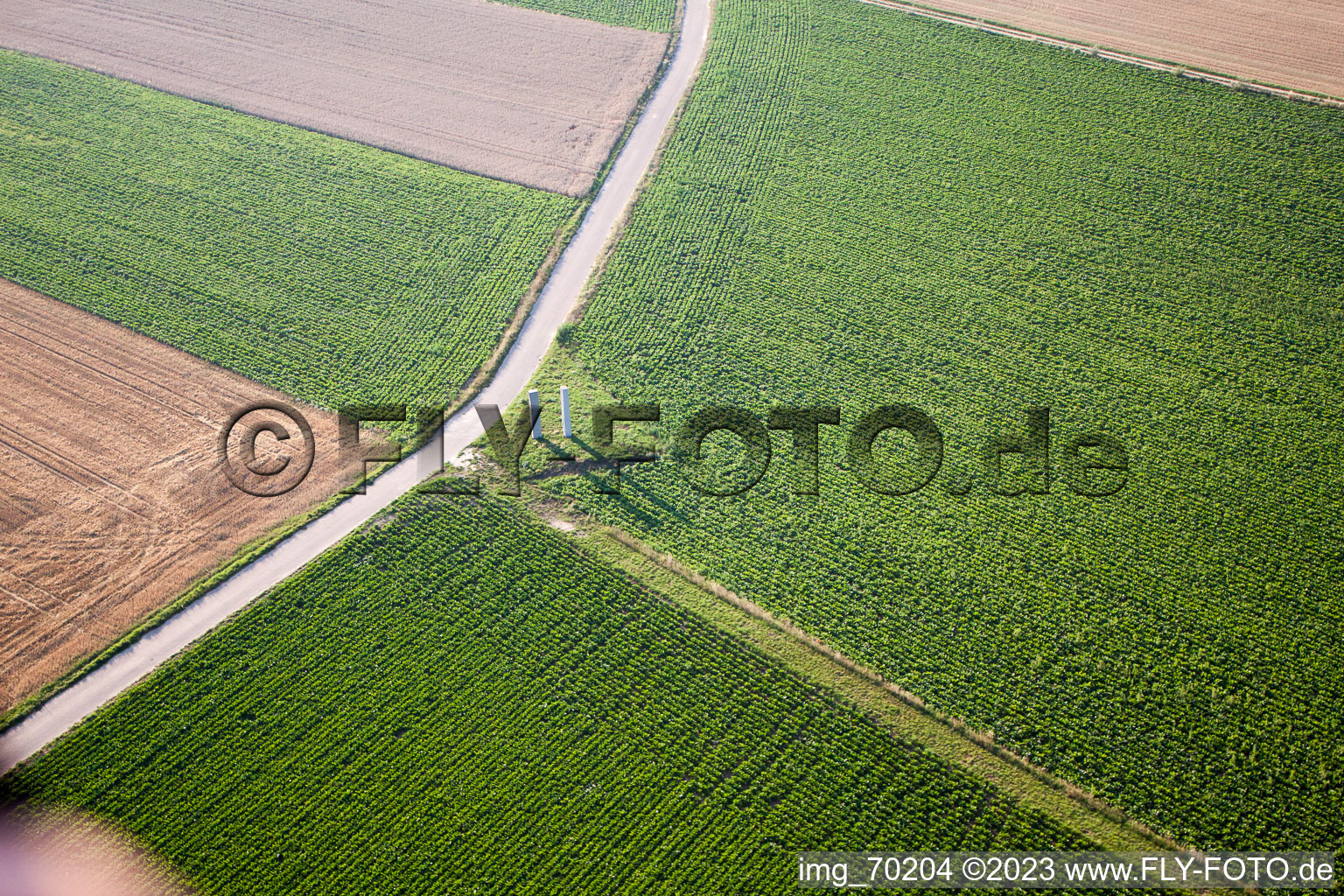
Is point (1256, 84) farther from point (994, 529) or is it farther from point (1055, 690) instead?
point (1055, 690)

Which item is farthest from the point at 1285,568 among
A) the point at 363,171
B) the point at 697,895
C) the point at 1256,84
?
the point at 363,171

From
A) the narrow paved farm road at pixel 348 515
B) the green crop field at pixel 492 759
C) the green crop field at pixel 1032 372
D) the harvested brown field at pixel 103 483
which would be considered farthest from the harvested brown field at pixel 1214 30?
the harvested brown field at pixel 103 483

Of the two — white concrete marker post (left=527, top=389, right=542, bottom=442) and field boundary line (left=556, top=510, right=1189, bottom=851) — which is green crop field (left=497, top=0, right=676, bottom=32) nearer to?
white concrete marker post (left=527, top=389, right=542, bottom=442)

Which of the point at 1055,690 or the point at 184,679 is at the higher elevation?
the point at 1055,690

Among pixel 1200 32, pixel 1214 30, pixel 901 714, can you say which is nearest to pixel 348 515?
pixel 901 714

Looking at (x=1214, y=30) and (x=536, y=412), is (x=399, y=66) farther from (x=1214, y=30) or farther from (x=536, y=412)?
(x=1214, y=30)
